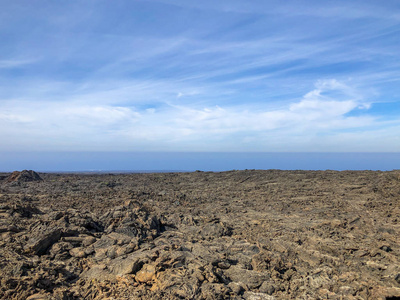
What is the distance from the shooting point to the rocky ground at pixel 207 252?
6.28 m

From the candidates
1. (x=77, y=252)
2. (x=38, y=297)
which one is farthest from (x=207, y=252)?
(x=38, y=297)

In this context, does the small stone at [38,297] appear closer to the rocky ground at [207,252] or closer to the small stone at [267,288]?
the rocky ground at [207,252]

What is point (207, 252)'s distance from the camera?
8.48m

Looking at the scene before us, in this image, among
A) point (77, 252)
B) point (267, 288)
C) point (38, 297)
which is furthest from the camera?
point (77, 252)

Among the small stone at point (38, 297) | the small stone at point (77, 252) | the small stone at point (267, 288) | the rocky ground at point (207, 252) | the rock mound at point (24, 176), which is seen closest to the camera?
the small stone at point (38, 297)

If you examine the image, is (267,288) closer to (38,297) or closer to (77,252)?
(38,297)

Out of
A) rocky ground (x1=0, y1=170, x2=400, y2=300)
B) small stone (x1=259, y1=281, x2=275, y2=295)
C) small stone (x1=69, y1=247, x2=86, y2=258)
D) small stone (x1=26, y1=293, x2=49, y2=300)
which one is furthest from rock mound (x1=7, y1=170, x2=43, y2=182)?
small stone (x1=259, y1=281, x2=275, y2=295)

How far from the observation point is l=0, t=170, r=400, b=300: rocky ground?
6.28 meters

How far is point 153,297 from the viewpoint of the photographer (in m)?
5.67

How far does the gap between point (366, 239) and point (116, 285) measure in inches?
363

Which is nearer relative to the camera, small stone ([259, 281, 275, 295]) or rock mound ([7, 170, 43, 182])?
small stone ([259, 281, 275, 295])

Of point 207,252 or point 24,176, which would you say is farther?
point 24,176

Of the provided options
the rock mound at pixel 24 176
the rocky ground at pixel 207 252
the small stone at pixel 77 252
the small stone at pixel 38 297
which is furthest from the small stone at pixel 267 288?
the rock mound at pixel 24 176

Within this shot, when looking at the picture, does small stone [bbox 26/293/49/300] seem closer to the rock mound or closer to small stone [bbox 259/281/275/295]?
small stone [bbox 259/281/275/295]
